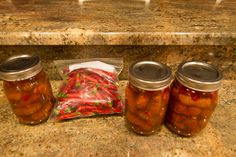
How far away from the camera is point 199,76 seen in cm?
43

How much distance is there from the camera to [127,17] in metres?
0.61

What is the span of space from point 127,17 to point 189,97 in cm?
30

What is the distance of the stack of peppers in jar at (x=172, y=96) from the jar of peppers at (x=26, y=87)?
0.65 feet

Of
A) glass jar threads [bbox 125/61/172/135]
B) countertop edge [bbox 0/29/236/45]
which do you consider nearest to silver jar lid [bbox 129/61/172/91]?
glass jar threads [bbox 125/61/172/135]

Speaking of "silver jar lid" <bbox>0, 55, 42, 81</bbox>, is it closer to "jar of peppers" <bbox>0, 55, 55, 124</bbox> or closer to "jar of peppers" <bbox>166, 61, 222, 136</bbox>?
"jar of peppers" <bbox>0, 55, 55, 124</bbox>

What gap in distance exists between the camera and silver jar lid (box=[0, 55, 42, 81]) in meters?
0.42

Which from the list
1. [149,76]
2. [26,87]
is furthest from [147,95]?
[26,87]

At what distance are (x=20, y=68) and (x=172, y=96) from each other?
0.33 m

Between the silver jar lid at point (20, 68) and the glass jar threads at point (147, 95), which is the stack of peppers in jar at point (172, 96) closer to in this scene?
the glass jar threads at point (147, 95)

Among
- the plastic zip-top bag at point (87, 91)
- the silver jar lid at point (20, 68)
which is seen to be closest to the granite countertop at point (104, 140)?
the plastic zip-top bag at point (87, 91)

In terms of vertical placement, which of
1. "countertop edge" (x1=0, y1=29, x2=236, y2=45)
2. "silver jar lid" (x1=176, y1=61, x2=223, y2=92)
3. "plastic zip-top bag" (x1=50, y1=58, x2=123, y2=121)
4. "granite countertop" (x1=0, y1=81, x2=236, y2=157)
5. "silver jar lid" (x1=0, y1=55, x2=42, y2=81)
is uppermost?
"countertop edge" (x1=0, y1=29, x2=236, y2=45)

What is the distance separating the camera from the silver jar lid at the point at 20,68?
0.42 metres

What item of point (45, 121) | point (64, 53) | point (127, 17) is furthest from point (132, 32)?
point (45, 121)

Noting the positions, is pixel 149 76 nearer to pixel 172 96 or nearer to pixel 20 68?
pixel 172 96
